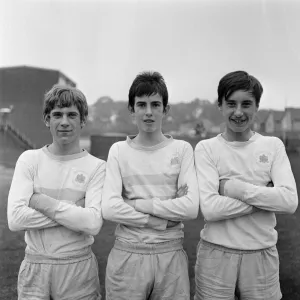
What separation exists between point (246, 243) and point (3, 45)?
2345 mm

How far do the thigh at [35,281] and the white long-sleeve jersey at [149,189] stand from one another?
44 centimetres

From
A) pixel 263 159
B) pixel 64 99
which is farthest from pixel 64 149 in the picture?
pixel 263 159

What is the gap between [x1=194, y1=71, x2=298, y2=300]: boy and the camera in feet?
5.87

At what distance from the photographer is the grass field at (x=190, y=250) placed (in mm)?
2494

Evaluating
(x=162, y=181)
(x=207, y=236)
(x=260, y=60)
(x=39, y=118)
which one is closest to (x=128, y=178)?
(x=162, y=181)

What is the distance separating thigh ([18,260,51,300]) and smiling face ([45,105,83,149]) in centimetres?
68

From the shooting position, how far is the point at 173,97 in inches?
106

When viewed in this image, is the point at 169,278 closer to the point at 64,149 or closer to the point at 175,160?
the point at 175,160

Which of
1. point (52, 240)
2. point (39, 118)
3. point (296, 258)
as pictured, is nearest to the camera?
point (52, 240)

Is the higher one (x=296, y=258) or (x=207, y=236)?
(x=207, y=236)

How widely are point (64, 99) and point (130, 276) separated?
1.05 meters

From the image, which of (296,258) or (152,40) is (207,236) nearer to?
Answer: (296,258)

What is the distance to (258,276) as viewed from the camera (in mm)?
1844

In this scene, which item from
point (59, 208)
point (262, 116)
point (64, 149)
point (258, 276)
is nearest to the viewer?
point (59, 208)
